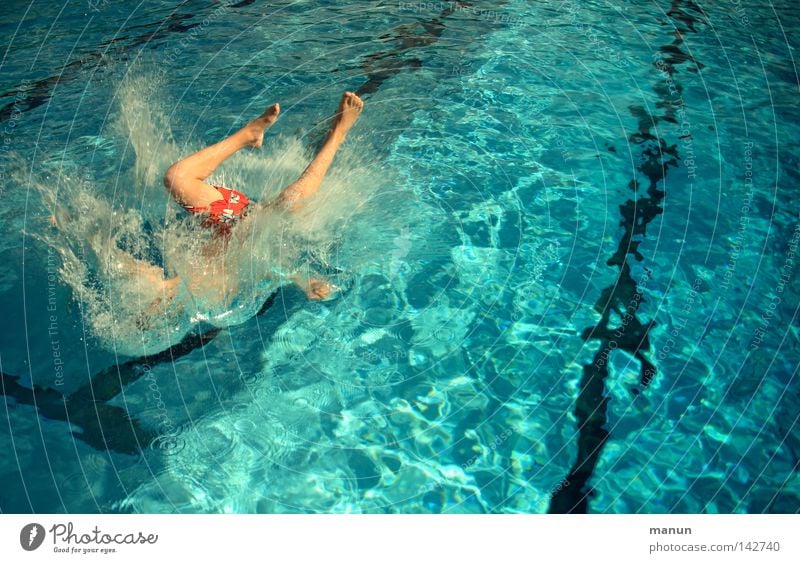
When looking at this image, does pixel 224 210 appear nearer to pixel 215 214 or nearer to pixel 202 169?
pixel 215 214

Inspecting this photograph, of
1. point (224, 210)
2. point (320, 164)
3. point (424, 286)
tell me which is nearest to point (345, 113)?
point (320, 164)

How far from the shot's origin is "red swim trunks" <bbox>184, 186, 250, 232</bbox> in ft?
12.4

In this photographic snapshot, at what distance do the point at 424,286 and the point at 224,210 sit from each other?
1.28 meters

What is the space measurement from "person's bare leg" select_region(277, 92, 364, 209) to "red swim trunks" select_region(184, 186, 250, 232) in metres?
0.28

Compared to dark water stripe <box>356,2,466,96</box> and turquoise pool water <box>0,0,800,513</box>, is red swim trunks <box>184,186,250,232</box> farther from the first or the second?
dark water stripe <box>356,2,466,96</box>

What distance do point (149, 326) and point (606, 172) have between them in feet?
11.4

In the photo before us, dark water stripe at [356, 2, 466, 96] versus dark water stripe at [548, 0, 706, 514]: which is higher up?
dark water stripe at [356, 2, 466, 96]

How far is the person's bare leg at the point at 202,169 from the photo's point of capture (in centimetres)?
362

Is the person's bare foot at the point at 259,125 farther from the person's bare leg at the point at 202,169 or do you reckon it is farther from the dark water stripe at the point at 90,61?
the dark water stripe at the point at 90,61

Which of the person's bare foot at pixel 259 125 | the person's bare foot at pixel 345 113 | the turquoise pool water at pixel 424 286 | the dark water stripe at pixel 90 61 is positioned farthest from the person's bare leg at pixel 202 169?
A: the dark water stripe at pixel 90 61

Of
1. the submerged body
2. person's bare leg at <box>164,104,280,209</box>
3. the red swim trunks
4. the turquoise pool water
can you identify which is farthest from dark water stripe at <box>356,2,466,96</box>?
the red swim trunks

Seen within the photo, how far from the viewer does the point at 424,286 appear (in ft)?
13.3
